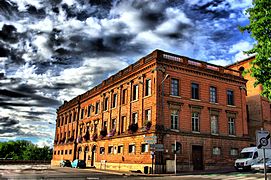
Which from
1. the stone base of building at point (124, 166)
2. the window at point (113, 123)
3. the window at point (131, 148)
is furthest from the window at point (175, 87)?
the window at point (113, 123)

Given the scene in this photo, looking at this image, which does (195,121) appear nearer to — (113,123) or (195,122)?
(195,122)

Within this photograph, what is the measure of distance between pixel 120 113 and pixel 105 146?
5852 millimetres

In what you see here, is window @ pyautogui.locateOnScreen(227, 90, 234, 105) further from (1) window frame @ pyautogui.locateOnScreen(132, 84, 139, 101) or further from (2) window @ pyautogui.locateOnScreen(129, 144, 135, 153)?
(2) window @ pyautogui.locateOnScreen(129, 144, 135, 153)

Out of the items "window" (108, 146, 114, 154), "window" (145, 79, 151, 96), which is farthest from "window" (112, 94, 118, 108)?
"window" (145, 79, 151, 96)

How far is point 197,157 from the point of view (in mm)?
31672

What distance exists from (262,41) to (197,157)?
1914 cm

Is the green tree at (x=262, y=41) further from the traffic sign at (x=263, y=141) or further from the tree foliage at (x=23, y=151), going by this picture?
the tree foliage at (x=23, y=151)

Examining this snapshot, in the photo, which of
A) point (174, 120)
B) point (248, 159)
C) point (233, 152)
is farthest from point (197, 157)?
point (233, 152)

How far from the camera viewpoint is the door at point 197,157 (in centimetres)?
3143

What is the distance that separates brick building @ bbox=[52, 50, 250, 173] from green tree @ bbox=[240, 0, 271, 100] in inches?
598

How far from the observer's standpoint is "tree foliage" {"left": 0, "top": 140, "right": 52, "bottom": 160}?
89812 millimetres

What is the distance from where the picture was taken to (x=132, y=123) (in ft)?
113

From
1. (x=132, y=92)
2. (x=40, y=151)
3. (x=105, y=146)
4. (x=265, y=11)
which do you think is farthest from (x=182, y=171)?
(x=40, y=151)

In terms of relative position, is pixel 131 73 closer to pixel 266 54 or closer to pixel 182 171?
pixel 182 171
